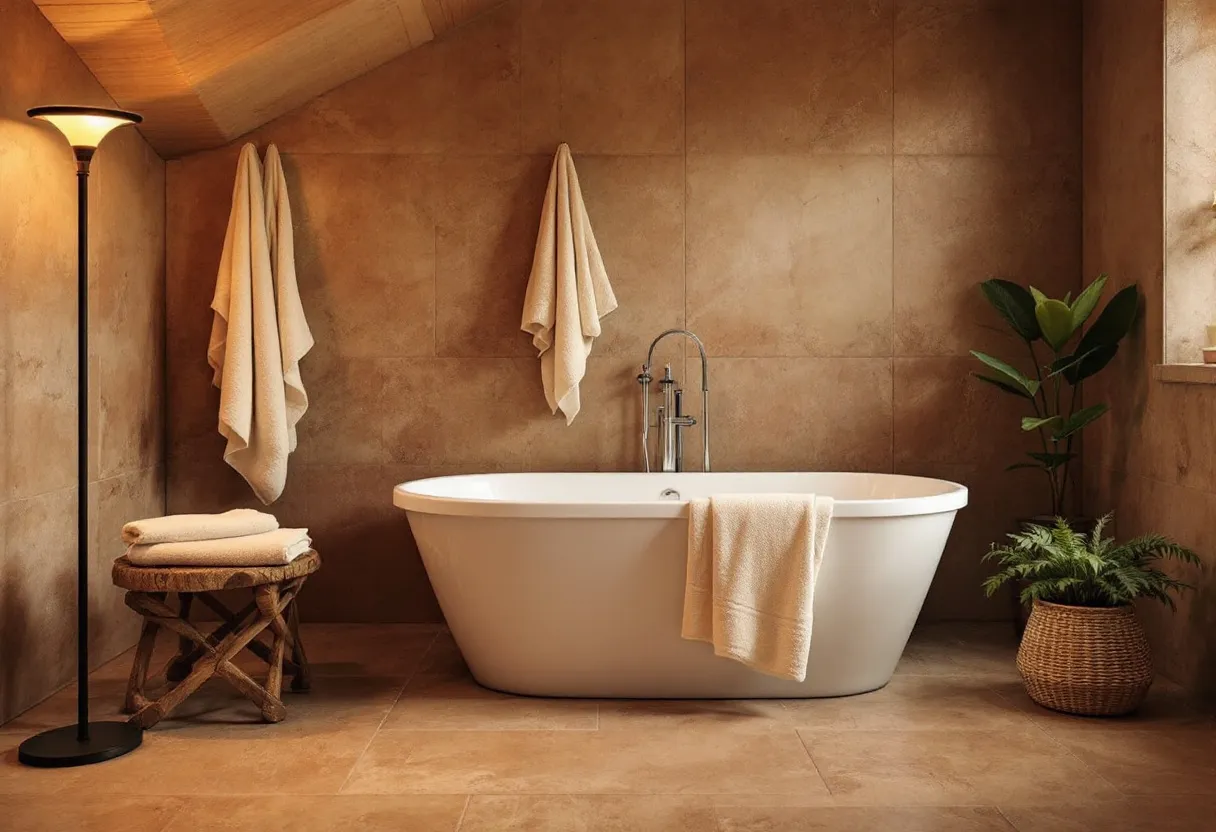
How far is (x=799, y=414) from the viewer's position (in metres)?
4.32

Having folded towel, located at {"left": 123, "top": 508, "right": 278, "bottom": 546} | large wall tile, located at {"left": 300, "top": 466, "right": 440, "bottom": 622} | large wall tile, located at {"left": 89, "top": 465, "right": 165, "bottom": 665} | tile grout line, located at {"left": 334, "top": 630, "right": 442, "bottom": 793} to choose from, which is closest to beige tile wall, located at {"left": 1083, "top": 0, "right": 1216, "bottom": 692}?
tile grout line, located at {"left": 334, "top": 630, "right": 442, "bottom": 793}

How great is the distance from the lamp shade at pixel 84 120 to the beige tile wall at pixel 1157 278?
301 cm

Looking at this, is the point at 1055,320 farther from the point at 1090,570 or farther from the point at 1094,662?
the point at 1094,662

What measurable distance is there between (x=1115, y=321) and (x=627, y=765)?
224 cm

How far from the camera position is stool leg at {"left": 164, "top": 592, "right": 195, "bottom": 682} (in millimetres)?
3330

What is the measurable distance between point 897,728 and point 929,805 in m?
0.56

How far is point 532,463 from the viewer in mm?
4332

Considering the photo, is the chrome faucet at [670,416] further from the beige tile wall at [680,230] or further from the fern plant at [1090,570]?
the fern plant at [1090,570]

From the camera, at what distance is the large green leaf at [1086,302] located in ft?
12.7

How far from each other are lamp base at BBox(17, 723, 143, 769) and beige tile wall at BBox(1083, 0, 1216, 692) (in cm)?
295

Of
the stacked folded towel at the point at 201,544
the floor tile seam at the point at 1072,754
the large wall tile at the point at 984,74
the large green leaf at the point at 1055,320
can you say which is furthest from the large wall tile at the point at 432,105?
the floor tile seam at the point at 1072,754

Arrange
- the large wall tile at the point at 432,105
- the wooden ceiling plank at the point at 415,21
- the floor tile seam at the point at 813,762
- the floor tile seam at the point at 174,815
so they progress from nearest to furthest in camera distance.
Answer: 1. the floor tile seam at the point at 174,815
2. the floor tile seam at the point at 813,762
3. the wooden ceiling plank at the point at 415,21
4. the large wall tile at the point at 432,105

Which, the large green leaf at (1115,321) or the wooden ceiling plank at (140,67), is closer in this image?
the wooden ceiling plank at (140,67)

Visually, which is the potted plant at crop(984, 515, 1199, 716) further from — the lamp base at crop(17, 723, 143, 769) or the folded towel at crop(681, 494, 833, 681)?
the lamp base at crop(17, 723, 143, 769)
